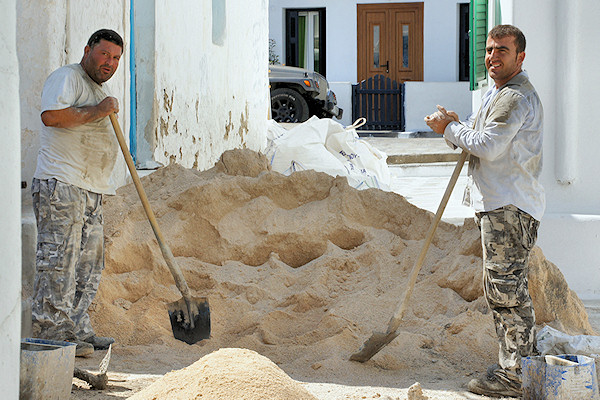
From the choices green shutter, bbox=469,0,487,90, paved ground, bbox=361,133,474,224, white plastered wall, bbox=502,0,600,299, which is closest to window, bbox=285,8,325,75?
paved ground, bbox=361,133,474,224

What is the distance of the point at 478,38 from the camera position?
7.11 meters

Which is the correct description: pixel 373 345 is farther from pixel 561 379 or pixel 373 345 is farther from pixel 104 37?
pixel 104 37

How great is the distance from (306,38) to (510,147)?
660 inches

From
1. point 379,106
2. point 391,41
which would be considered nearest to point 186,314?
point 379,106

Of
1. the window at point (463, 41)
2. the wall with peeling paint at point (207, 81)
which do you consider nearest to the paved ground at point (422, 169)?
the wall with peeling paint at point (207, 81)

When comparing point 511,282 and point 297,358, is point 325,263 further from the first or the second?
point 511,282

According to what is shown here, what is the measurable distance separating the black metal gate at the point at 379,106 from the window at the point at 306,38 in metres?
1.56

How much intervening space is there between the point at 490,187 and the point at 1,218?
7.38 feet

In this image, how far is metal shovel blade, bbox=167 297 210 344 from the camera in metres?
4.46

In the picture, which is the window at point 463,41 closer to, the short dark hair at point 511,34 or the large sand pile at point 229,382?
the short dark hair at point 511,34

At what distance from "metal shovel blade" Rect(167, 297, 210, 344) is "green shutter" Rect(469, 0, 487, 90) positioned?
3.95 meters

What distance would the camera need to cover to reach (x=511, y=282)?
3549mm

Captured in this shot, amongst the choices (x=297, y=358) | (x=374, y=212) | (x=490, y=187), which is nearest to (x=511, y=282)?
(x=490, y=187)

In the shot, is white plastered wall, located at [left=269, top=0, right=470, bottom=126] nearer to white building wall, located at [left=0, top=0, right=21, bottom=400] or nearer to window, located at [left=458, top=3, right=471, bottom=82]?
window, located at [left=458, top=3, right=471, bottom=82]
